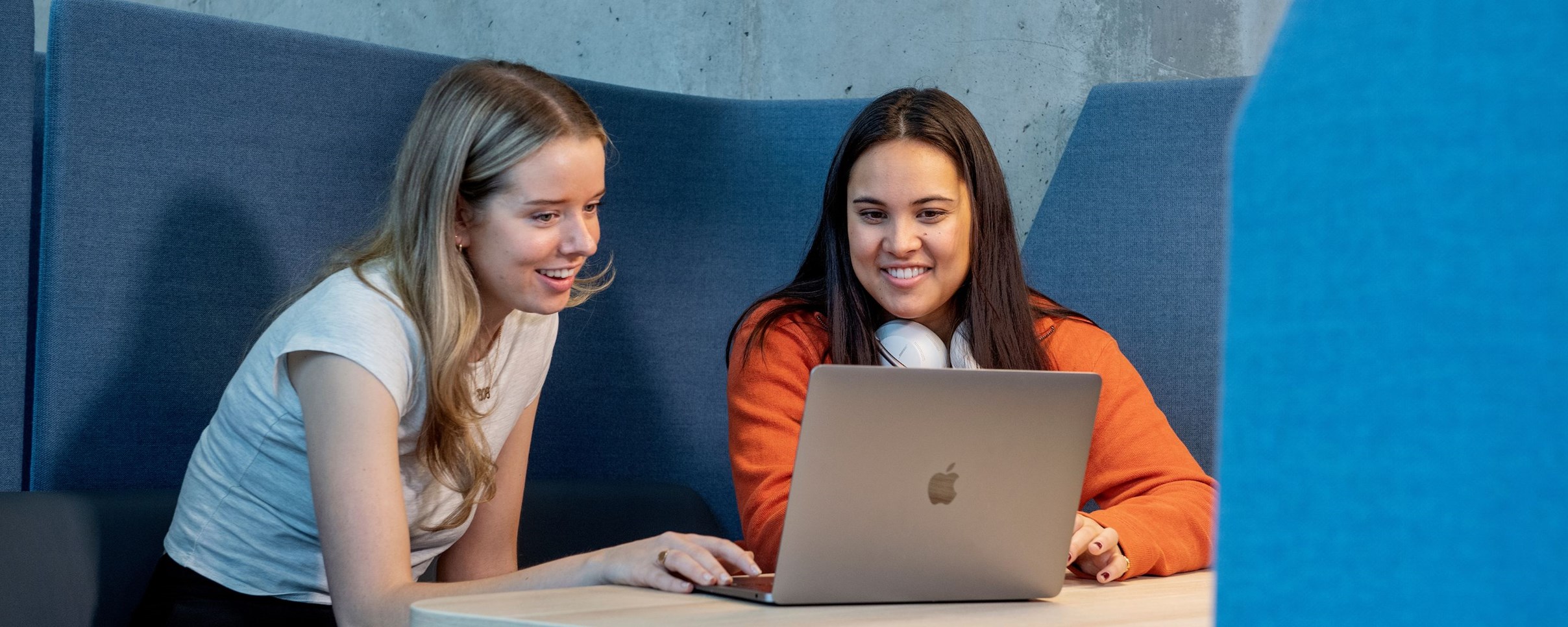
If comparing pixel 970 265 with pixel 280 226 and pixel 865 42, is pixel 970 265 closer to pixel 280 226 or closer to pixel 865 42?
pixel 865 42

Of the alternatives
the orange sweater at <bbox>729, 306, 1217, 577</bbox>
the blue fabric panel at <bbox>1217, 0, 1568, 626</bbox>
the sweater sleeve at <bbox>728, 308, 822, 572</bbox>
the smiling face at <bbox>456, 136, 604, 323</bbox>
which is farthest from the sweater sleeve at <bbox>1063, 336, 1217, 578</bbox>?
the blue fabric panel at <bbox>1217, 0, 1568, 626</bbox>

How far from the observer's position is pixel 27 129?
68.9 inches

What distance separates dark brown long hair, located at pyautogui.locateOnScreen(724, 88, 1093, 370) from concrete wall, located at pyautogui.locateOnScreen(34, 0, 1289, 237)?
2.31ft

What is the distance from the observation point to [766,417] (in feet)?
5.42

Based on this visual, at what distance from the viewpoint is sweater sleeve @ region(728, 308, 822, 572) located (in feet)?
5.13

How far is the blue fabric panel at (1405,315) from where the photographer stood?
0.26 meters

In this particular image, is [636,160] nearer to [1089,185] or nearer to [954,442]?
[1089,185]

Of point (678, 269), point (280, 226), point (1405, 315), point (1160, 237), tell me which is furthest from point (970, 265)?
point (1405, 315)

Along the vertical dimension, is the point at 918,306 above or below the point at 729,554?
above

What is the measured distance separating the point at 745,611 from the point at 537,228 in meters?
0.71

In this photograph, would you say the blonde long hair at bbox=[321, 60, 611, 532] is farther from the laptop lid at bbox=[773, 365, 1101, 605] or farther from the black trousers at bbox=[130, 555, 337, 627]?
the laptop lid at bbox=[773, 365, 1101, 605]

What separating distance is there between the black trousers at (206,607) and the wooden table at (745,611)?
23.9 inches

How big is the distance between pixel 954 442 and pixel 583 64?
1.98 meters

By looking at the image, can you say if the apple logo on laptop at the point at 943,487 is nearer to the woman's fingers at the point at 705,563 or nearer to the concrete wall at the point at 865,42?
the woman's fingers at the point at 705,563
